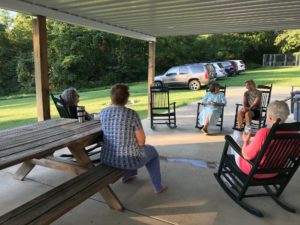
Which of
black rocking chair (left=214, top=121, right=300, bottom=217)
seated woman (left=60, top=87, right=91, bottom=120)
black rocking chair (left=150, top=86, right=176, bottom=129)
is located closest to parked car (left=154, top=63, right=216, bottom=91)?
black rocking chair (left=150, top=86, right=176, bottom=129)

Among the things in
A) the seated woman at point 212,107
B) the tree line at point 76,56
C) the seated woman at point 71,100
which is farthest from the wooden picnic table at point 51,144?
the tree line at point 76,56

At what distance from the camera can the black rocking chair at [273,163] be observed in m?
2.54

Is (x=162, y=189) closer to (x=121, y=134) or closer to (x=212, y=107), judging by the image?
(x=121, y=134)

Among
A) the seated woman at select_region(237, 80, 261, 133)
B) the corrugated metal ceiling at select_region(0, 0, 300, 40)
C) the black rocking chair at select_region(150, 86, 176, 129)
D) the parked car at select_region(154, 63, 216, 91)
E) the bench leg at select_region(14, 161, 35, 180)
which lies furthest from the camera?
the parked car at select_region(154, 63, 216, 91)

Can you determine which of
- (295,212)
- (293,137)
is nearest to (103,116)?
(293,137)

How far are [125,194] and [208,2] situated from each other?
2.88m

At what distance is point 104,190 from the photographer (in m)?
2.81

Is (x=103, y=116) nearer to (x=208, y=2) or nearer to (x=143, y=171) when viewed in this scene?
(x=143, y=171)

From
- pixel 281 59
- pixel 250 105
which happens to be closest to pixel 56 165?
pixel 250 105

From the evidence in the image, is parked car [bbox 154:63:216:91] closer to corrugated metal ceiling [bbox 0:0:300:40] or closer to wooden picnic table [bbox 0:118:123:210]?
corrugated metal ceiling [bbox 0:0:300:40]

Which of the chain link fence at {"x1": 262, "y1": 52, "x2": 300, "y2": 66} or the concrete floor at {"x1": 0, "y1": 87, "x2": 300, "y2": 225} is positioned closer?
the concrete floor at {"x1": 0, "y1": 87, "x2": 300, "y2": 225}

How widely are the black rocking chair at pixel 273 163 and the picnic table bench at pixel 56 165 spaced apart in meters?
1.19

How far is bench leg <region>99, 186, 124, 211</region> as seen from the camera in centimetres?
281

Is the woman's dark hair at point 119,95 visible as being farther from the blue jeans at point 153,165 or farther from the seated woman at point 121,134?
the blue jeans at point 153,165
